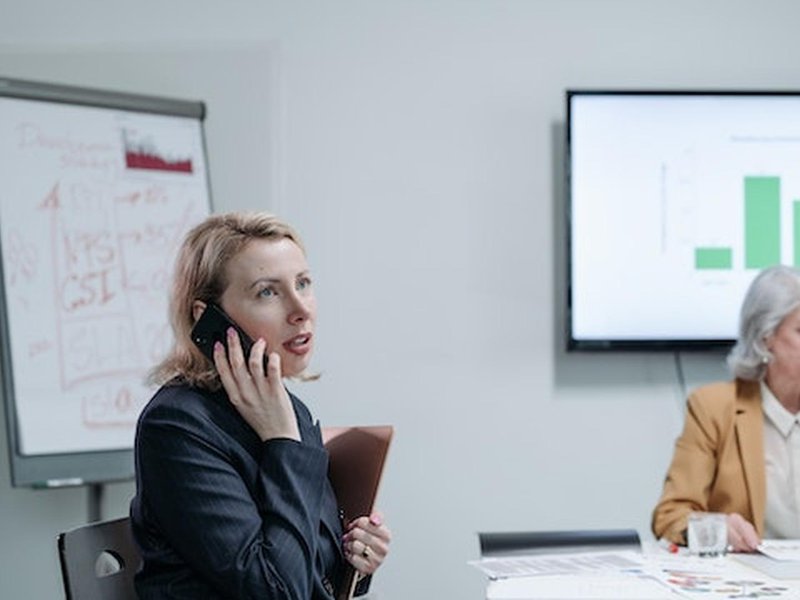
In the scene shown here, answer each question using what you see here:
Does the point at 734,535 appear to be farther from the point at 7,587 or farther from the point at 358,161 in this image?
the point at 7,587

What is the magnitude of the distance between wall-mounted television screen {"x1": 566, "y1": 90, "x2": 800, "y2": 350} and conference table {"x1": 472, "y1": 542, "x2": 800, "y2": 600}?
1.28m

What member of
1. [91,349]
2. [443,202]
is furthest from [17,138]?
[443,202]

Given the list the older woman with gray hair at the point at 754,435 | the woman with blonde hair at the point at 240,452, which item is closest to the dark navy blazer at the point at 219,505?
the woman with blonde hair at the point at 240,452

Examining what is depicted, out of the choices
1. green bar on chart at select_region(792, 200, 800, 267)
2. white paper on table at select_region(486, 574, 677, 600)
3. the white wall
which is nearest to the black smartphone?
white paper on table at select_region(486, 574, 677, 600)

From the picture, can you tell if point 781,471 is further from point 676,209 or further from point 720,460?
point 676,209

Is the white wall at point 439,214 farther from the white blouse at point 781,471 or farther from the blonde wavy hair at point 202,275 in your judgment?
the blonde wavy hair at point 202,275

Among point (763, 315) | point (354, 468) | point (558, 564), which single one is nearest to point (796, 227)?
point (763, 315)

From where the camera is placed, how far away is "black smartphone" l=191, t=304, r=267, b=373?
1.95m

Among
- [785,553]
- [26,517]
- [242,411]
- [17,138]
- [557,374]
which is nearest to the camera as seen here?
[242,411]

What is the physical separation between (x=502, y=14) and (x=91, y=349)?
5.36ft

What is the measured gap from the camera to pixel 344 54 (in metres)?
3.68

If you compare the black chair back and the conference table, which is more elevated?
the black chair back

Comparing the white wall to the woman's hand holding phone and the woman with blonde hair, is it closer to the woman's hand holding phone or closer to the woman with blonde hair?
the woman with blonde hair

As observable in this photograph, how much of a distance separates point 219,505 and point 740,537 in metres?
1.22
